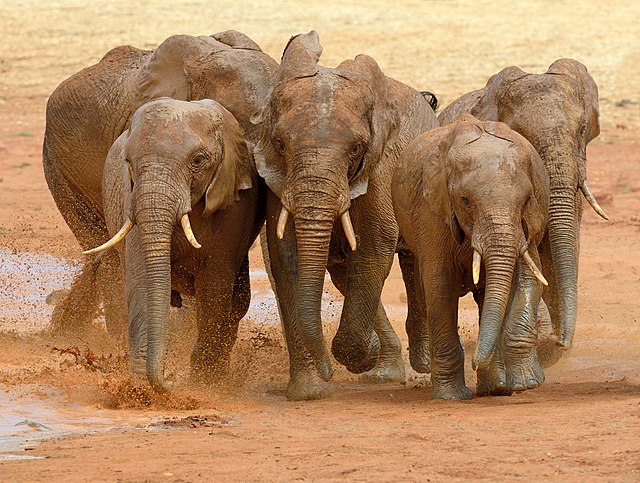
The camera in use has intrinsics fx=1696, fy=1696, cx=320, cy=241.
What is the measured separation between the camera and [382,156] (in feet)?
32.2

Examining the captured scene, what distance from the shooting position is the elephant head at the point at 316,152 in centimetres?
891

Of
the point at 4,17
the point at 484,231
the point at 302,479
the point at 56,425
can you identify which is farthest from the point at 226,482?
the point at 4,17

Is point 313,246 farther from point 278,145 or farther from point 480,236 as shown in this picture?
point 480,236

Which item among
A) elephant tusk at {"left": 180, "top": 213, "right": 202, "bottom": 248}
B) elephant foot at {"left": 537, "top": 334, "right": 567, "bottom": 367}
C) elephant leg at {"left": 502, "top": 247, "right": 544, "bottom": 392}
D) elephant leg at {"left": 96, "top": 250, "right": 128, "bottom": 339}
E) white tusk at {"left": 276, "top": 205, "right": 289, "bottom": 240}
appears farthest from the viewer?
elephant leg at {"left": 96, "top": 250, "right": 128, "bottom": 339}

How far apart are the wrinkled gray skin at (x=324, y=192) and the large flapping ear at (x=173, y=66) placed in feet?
Result: 3.09

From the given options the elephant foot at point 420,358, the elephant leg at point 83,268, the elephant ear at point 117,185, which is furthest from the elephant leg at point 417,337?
the elephant leg at point 83,268

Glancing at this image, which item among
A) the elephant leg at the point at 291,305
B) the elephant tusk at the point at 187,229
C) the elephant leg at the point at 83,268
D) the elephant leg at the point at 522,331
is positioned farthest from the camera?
the elephant leg at the point at 83,268

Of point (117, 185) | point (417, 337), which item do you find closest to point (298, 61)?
point (117, 185)

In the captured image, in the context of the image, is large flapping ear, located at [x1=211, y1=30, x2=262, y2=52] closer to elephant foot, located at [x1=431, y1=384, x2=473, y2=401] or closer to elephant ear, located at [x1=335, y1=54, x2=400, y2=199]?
elephant ear, located at [x1=335, y1=54, x2=400, y2=199]

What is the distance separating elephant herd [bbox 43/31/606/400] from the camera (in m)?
8.66

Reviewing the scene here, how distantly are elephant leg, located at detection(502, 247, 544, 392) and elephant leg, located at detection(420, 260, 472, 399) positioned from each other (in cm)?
29

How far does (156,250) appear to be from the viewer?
8.69 meters

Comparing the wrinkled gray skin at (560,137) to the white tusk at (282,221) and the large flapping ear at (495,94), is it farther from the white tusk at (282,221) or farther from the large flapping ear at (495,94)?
the white tusk at (282,221)

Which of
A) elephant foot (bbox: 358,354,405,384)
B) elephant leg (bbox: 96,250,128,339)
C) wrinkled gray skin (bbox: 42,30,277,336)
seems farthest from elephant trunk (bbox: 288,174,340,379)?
elephant leg (bbox: 96,250,128,339)
